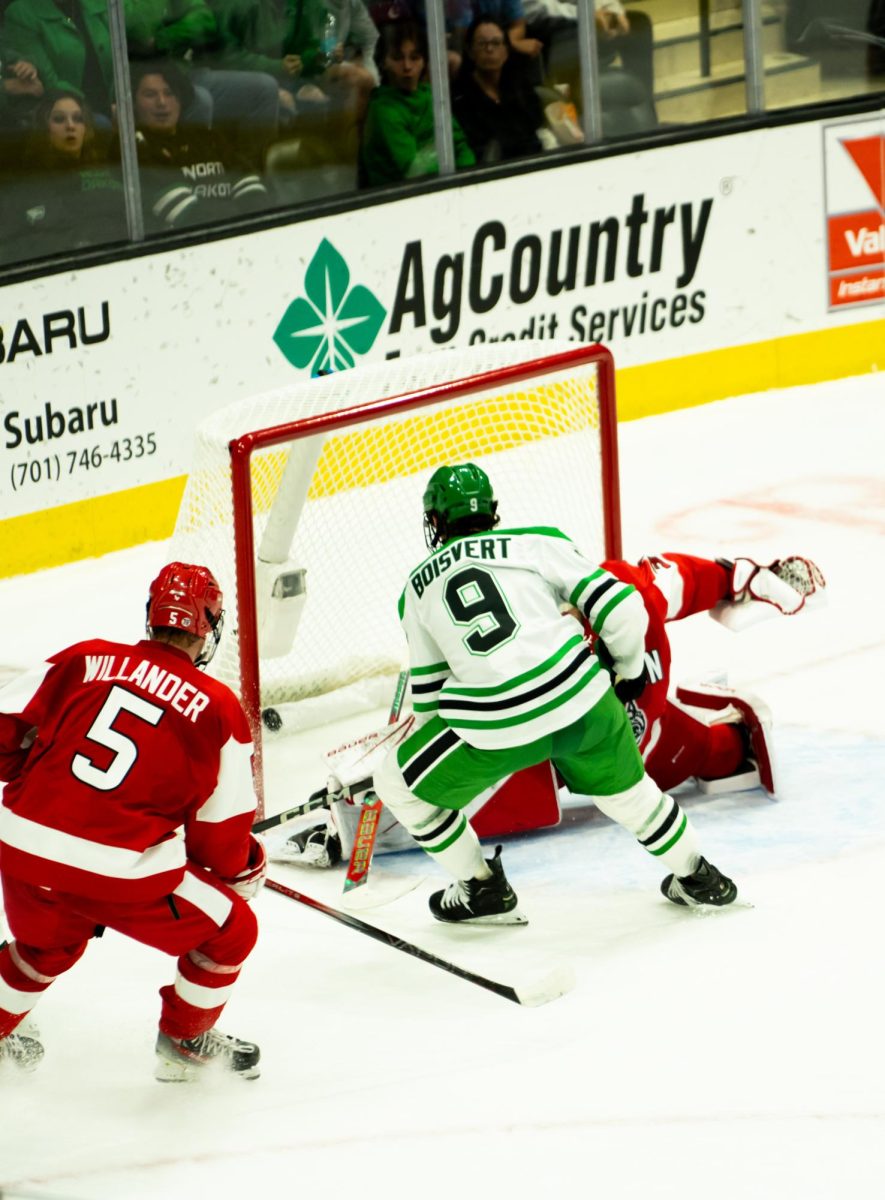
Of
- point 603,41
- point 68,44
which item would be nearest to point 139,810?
point 68,44

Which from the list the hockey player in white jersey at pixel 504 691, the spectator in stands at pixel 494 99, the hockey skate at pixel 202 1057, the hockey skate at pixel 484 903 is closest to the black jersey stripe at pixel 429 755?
the hockey player in white jersey at pixel 504 691

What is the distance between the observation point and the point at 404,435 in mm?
5156

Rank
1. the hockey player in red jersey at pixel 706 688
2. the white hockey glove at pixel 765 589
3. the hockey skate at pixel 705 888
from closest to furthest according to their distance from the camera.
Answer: the hockey skate at pixel 705 888 < the hockey player in red jersey at pixel 706 688 < the white hockey glove at pixel 765 589

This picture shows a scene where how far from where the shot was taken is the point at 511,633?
3.39 m

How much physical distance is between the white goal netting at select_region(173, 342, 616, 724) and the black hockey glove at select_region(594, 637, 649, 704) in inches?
32.6

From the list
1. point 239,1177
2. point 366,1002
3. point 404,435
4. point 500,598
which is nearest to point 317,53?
point 404,435

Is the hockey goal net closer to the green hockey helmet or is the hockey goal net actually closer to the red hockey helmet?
the green hockey helmet

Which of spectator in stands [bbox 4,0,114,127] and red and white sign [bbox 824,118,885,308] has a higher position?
spectator in stands [bbox 4,0,114,127]

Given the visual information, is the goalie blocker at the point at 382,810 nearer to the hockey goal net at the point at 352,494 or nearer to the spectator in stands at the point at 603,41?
the hockey goal net at the point at 352,494

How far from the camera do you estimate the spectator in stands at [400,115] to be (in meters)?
6.25

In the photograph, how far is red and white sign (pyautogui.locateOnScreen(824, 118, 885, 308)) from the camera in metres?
7.08

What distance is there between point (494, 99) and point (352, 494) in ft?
7.53

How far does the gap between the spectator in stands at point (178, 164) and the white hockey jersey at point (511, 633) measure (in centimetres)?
269

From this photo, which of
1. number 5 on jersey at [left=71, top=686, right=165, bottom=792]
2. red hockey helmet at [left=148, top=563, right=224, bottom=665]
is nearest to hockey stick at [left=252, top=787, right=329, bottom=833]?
red hockey helmet at [left=148, top=563, right=224, bottom=665]
